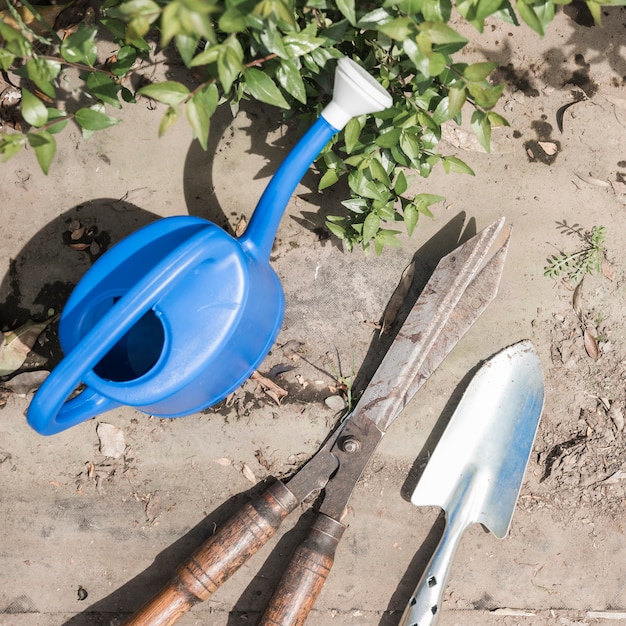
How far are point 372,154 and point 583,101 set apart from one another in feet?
2.51

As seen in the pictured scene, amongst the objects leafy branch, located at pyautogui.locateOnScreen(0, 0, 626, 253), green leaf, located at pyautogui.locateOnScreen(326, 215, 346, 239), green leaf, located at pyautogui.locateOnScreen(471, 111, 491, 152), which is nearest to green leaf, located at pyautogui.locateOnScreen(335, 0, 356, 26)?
leafy branch, located at pyautogui.locateOnScreen(0, 0, 626, 253)

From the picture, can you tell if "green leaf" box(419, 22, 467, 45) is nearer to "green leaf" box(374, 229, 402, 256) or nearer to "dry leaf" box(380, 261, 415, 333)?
"green leaf" box(374, 229, 402, 256)

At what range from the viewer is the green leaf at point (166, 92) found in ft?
3.70

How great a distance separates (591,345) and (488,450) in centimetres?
45

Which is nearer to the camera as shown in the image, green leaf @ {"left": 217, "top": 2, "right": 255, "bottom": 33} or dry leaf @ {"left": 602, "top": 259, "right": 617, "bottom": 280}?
green leaf @ {"left": 217, "top": 2, "right": 255, "bottom": 33}

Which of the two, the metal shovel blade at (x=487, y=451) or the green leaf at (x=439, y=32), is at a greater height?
the green leaf at (x=439, y=32)

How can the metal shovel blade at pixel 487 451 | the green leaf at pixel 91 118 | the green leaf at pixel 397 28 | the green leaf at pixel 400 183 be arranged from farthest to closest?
the metal shovel blade at pixel 487 451 < the green leaf at pixel 400 183 < the green leaf at pixel 91 118 < the green leaf at pixel 397 28

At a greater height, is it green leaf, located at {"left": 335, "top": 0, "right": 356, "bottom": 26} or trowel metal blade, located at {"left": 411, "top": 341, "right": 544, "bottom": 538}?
green leaf, located at {"left": 335, "top": 0, "right": 356, "bottom": 26}

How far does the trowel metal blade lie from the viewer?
1.70m

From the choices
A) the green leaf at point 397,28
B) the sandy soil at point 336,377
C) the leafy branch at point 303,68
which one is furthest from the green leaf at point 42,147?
the green leaf at point 397,28

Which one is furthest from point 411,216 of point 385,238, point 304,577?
point 304,577

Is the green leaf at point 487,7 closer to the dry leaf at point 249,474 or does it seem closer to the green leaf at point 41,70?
the green leaf at point 41,70

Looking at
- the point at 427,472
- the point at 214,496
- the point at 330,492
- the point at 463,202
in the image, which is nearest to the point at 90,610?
the point at 214,496

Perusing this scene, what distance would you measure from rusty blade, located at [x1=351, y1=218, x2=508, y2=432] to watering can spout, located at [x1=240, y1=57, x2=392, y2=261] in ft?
1.50
